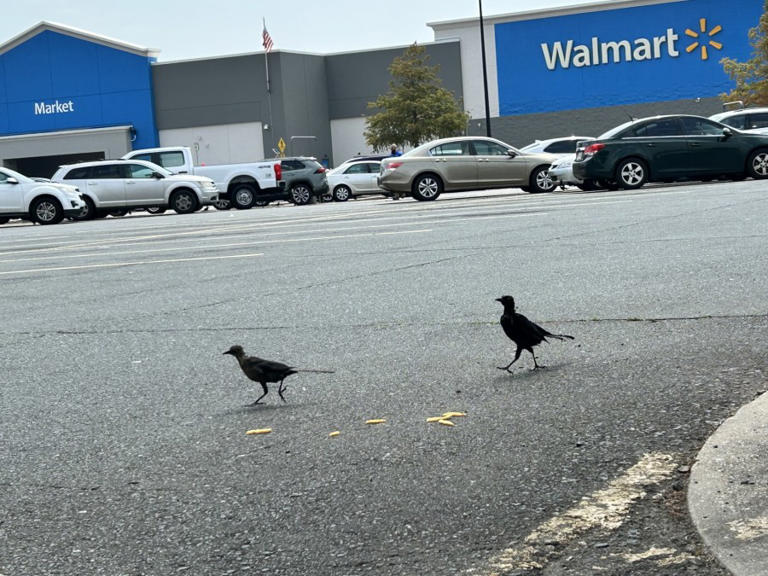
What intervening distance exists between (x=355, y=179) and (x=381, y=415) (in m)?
35.8

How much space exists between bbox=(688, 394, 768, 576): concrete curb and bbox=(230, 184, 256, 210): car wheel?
3253 centimetres

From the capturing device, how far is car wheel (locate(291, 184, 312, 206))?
38781 mm

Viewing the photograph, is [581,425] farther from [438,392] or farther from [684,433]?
[438,392]

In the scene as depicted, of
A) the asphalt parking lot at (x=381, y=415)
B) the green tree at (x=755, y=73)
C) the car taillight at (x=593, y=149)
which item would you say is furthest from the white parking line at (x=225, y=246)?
the green tree at (x=755, y=73)

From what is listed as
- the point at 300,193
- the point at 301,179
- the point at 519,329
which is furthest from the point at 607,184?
the point at 519,329

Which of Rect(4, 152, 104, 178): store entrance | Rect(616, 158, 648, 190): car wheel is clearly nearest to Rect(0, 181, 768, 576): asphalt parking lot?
Rect(616, 158, 648, 190): car wheel

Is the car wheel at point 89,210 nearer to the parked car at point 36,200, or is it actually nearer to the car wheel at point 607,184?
the parked car at point 36,200

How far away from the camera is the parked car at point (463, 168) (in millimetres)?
28484

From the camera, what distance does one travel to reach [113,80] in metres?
68.9

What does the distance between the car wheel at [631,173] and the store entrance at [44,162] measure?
1978 inches

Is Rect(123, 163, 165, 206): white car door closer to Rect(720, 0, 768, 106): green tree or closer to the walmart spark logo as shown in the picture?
Rect(720, 0, 768, 106): green tree

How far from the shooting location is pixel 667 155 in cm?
2503

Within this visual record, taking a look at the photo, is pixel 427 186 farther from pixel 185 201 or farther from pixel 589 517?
pixel 589 517

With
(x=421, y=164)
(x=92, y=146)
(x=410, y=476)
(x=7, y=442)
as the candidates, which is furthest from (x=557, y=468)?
(x=92, y=146)
